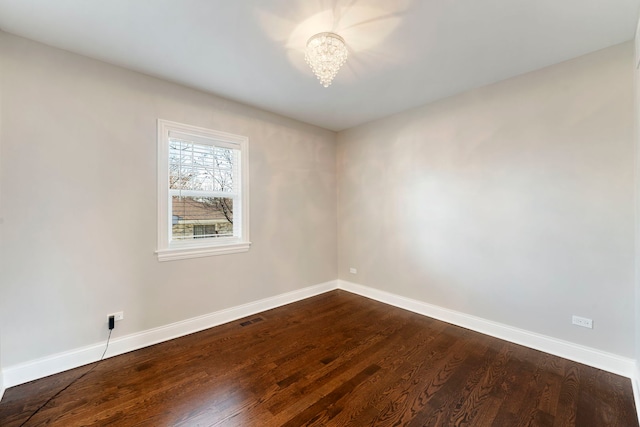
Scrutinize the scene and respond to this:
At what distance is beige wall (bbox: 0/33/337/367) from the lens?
203 centimetres

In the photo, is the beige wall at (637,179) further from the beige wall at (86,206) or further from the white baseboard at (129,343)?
the beige wall at (86,206)

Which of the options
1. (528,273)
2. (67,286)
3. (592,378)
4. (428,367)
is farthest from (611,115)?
(67,286)

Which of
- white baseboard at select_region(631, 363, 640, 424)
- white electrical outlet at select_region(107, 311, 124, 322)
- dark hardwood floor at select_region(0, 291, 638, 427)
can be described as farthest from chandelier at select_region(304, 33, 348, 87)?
white baseboard at select_region(631, 363, 640, 424)

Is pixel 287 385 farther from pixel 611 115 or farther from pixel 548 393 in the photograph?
pixel 611 115

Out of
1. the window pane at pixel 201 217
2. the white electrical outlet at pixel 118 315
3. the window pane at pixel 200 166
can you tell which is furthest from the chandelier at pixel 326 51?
the white electrical outlet at pixel 118 315

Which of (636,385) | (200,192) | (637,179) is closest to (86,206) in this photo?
(200,192)

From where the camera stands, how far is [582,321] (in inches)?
91.2

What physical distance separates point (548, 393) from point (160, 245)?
3561mm

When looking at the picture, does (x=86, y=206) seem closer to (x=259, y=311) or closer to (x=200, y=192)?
(x=200, y=192)

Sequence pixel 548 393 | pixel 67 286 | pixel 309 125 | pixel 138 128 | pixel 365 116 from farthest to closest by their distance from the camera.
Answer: pixel 309 125 → pixel 365 116 → pixel 138 128 → pixel 67 286 → pixel 548 393

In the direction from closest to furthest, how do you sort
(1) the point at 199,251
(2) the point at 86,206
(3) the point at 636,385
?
1. (3) the point at 636,385
2. (2) the point at 86,206
3. (1) the point at 199,251

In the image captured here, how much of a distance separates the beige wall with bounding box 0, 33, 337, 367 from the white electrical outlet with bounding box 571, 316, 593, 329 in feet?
11.1

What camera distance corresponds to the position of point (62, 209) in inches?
86.7

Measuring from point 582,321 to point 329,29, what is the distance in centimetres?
328
